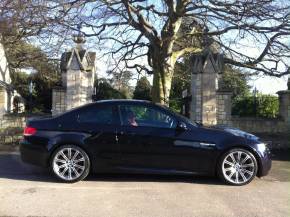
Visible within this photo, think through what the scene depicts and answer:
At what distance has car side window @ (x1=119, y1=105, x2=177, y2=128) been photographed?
29.7ft

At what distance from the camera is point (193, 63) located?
1494cm

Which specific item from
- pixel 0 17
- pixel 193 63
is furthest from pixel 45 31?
pixel 193 63

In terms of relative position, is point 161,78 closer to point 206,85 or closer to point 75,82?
point 206,85

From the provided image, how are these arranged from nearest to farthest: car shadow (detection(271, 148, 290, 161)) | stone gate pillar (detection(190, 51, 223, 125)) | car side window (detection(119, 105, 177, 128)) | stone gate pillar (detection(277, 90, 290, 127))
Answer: car side window (detection(119, 105, 177, 128)) → car shadow (detection(271, 148, 290, 161)) → stone gate pillar (detection(190, 51, 223, 125)) → stone gate pillar (detection(277, 90, 290, 127))

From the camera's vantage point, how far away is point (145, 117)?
360 inches

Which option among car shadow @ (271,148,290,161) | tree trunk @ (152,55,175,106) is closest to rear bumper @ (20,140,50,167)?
car shadow @ (271,148,290,161)

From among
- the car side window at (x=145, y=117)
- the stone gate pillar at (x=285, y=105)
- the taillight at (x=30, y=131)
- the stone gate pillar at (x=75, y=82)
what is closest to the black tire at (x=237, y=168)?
the car side window at (x=145, y=117)

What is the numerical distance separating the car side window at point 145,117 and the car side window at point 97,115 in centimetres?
23

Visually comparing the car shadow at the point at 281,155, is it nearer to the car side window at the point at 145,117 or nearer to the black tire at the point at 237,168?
the black tire at the point at 237,168

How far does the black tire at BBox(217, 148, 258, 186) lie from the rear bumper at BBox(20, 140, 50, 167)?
9.81 feet

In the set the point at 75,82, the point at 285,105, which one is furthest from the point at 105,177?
the point at 285,105

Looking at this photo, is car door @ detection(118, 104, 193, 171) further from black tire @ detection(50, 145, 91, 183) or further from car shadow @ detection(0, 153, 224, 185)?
black tire @ detection(50, 145, 91, 183)

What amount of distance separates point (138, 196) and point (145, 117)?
70.2 inches

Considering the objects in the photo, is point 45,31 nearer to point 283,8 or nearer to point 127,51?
point 127,51
